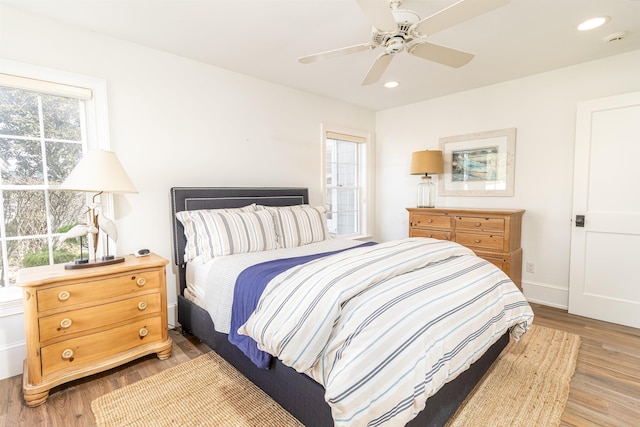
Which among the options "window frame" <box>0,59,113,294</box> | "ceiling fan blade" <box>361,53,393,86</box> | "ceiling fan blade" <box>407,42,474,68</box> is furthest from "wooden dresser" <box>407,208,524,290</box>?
"window frame" <box>0,59,113,294</box>

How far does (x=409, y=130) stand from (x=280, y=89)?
196cm

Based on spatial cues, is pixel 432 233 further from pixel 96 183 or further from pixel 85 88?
pixel 85 88

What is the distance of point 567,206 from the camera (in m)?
3.24

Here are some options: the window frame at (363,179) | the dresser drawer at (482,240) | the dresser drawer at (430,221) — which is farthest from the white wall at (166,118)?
the dresser drawer at (482,240)

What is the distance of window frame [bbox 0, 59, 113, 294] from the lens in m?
2.11

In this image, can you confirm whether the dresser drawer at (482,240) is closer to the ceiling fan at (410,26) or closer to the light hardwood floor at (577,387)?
the light hardwood floor at (577,387)

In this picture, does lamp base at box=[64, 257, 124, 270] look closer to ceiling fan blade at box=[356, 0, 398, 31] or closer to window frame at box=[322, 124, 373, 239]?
ceiling fan blade at box=[356, 0, 398, 31]

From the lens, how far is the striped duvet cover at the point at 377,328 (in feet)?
3.80

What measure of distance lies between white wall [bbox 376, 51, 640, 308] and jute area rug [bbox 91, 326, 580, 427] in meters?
1.36

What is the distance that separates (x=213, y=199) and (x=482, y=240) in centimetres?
287

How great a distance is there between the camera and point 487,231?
333cm

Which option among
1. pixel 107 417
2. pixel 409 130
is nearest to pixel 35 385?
pixel 107 417

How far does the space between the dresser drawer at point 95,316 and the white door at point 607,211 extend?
12.9ft

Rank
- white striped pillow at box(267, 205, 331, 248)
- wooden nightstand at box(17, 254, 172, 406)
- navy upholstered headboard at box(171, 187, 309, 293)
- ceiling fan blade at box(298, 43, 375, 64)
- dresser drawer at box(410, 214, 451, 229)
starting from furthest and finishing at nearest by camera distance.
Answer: dresser drawer at box(410, 214, 451, 229), white striped pillow at box(267, 205, 331, 248), navy upholstered headboard at box(171, 187, 309, 293), ceiling fan blade at box(298, 43, 375, 64), wooden nightstand at box(17, 254, 172, 406)
